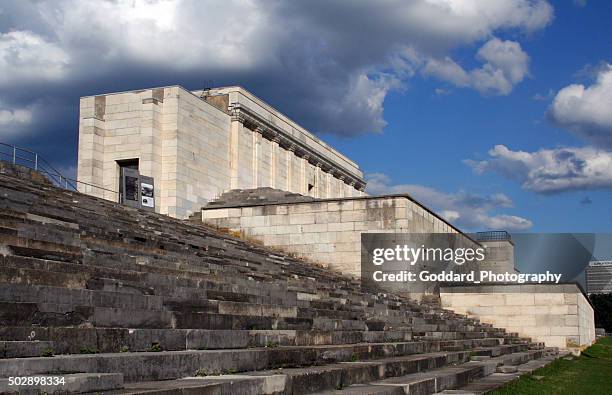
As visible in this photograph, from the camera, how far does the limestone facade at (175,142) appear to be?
29.5 metres

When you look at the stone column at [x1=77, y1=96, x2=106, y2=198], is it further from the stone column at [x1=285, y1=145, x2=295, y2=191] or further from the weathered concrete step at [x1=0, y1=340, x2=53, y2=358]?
the weathered concrete step at [x1=0, y1=340, x2=53, y2=358]

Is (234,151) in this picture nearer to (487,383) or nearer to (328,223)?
(328,223)

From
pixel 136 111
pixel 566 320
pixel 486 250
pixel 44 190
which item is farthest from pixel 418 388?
pixel 486 250

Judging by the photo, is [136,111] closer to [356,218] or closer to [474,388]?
[356,218]

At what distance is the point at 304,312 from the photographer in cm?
1052

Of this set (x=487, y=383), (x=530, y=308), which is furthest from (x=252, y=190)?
(x=487, y=383)

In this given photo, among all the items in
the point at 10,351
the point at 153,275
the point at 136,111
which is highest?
the point at 136,111

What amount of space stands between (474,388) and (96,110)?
83.7 ft

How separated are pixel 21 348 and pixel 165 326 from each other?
2088 millimetres

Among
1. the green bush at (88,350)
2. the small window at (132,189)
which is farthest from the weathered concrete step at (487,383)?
the small window at (132,189)

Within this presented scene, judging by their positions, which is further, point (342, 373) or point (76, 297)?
point (342, 373)

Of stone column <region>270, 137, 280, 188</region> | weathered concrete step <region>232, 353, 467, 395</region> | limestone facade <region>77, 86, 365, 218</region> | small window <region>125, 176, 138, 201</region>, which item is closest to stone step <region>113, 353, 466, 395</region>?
weathered concrete step <region>232, 353, 467, 395</region>

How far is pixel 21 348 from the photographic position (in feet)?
16.4

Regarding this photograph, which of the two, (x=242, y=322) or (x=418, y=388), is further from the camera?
(x=242, y=322)
